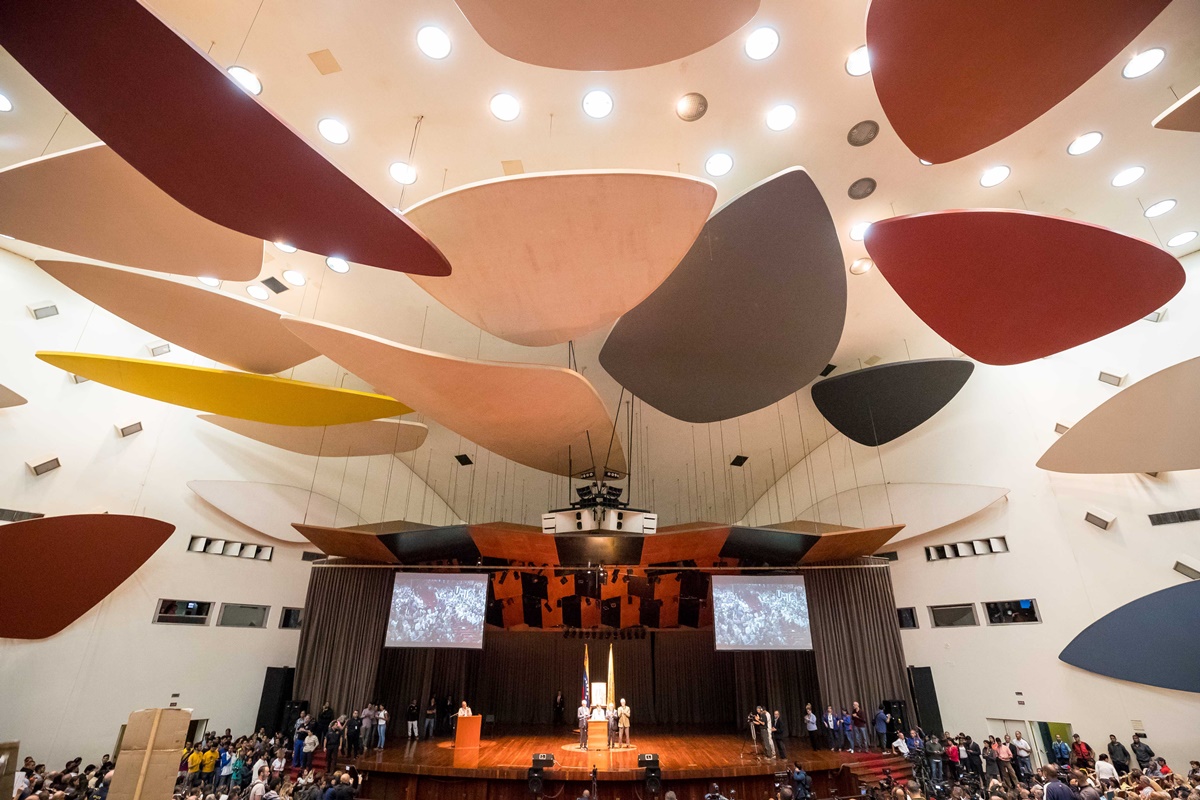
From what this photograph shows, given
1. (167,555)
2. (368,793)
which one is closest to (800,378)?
(368,793)

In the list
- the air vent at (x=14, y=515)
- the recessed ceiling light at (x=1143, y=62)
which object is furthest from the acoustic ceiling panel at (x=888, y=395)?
the air vent at (x=14, y=515)

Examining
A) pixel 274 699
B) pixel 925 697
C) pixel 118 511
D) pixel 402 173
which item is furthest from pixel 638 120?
pixel 274 699

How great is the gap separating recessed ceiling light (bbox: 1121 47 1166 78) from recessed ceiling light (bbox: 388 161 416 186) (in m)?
8.61

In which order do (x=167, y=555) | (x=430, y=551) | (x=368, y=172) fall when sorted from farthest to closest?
(x=430, y=551), (x=167, y=555), (x=368, y=172)

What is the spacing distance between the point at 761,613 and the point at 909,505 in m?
4.05

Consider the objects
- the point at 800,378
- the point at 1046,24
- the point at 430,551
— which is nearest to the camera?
the point at 1046,24

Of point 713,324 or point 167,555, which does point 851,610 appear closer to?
point 713,324

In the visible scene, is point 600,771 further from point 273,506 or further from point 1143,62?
point 1143,62

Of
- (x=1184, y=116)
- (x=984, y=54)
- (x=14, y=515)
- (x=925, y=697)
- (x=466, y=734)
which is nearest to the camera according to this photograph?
(x=984, y=54)

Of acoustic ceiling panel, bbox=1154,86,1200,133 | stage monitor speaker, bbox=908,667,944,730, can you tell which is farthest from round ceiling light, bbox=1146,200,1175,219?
stage monitor speaker, bbox=908,667,944,730

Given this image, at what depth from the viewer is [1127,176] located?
8.07 m

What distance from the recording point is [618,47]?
14.1 ft

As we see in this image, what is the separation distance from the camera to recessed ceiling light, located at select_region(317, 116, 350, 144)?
22.6 ft

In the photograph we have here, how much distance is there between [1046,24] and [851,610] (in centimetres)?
1204
